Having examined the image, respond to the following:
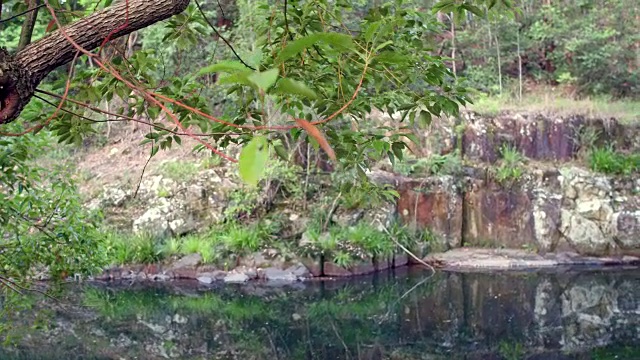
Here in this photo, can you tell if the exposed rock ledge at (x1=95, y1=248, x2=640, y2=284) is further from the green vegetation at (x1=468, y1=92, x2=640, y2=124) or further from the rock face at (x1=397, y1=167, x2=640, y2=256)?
the green vegetation at (x1=468, y1=92, x2=640, y2=124)

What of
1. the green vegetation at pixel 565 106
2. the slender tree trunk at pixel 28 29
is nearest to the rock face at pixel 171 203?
the green vegetation at pixel 565 106

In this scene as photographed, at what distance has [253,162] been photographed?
88 centimetres

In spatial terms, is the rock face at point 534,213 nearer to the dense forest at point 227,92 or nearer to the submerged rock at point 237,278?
the submerged rock at point 237,278

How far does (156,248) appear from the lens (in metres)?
9.16

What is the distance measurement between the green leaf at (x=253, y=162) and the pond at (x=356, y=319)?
5.16m

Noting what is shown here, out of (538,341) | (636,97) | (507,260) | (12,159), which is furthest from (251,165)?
(636,97)

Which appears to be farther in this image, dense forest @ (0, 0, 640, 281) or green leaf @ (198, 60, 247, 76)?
dense forest @ (0, 0, 640, 281)

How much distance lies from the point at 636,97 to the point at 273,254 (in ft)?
23.1

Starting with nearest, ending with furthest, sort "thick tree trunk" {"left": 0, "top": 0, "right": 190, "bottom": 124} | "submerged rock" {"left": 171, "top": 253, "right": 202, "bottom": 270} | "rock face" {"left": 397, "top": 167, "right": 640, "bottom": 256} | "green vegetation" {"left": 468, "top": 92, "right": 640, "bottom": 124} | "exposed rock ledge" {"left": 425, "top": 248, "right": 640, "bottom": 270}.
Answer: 1. "thick tree trunk" {"left": 0, "top": 0, "right": 190, "bottom": 124}
2. "submerged rock" {"left": 171, "top": 253, "right": 202, "bottom": 270}
3. "exposed rock ledge" {"left": 425, "top": 248, "right": 640, "bottom": 270}
4. "rock face" {"left": 397, "top": 167, "right": 640, "bottom": 256}
5. "green vegetation" {"left": 468, "top": 92, "right": 640, "bottom": 124}

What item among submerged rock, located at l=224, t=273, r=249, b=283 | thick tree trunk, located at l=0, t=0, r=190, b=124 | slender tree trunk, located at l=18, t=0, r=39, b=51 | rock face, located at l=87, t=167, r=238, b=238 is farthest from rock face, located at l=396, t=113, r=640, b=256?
thick tree trunk, located at l=0, t=0, r=190, b=124

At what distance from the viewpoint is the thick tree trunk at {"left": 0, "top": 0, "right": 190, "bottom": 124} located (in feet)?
5.16

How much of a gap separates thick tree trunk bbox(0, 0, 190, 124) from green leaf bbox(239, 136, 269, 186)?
2.77 ft

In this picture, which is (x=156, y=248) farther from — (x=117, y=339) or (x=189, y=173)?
(x=117, y=339)

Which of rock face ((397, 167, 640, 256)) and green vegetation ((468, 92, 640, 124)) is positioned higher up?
green vegetation ((468, 92, 640, 124))
